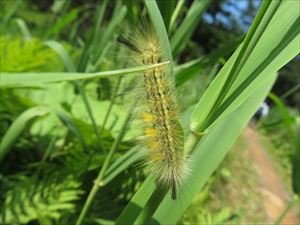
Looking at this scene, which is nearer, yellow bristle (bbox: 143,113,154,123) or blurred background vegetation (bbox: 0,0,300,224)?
yellow bristle (bbox: 143,113,154,123)

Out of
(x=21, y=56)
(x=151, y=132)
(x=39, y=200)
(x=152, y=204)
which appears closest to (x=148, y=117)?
(x=151, y=132)

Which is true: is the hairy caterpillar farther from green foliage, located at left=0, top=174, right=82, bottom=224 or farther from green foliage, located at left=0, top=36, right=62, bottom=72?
green foliage, located at left=0, top=36, right=62, bottom=72

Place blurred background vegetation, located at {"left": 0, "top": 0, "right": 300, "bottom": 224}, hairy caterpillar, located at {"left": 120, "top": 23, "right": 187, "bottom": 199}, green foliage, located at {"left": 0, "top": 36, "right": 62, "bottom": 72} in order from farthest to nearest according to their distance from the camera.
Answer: green foliage, located at {"left": 0, "top": 36, "right": 62, "bottom": 72}
blurred background vegetation, located at {"left": 0, "top": 0, "right": 300, "bottom": 224}
hairy caterpillar, located at {"left": 120, "top": 23, "right": 187, "bottom": 199}

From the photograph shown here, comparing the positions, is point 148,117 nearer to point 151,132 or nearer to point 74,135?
point 151,132

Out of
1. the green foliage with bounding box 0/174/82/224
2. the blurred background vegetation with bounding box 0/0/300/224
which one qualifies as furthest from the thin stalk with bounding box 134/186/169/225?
the green foliage with bounding box 0/174/82/224

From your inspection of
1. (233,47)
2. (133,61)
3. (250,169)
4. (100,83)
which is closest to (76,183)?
(100,83)

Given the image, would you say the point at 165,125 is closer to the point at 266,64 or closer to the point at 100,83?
the point at 266,64

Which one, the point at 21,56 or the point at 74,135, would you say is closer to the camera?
the point at 74,135

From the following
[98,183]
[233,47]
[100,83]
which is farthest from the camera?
[100,83]
